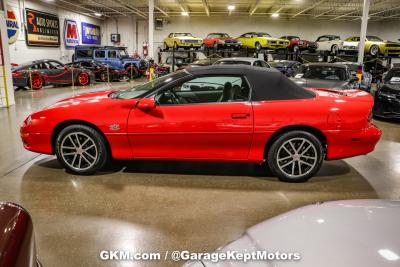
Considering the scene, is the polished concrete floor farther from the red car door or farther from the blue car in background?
the blue car in background

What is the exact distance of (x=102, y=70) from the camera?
56.9ft

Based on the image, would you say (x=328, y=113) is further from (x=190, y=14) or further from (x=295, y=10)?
(x=190, y=14)

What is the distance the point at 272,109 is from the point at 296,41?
18440 millimetres

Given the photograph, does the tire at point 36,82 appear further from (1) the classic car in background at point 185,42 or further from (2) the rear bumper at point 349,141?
(2) the rear bumper at point 349,141

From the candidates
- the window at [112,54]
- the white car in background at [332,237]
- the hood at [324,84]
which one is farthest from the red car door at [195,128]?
the window at [112,54]

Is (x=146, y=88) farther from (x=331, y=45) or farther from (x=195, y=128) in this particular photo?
(x=331, y=45)

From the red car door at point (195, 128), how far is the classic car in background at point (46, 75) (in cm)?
1099

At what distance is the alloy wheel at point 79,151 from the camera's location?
3947mm

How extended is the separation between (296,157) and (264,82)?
0.94 meters

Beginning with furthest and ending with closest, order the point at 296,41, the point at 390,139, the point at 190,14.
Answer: the point at 190,14
the point at 296,41
the point at 390,139

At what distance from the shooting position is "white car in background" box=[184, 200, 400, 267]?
1.23m

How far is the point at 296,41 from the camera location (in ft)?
67.8

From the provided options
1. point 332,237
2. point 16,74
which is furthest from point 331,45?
point 332,237

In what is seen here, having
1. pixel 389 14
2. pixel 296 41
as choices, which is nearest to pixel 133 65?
pixel 296 41
